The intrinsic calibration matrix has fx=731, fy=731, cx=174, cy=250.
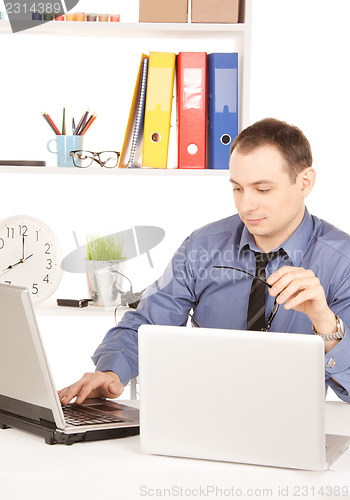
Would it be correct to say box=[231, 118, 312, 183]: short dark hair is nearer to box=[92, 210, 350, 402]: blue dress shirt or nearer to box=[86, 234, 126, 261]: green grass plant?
box=[92, 210, 350, 402]: blue dress shirt

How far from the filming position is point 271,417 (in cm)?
119

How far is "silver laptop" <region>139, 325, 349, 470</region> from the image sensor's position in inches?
45.9

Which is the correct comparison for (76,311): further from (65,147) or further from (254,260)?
(254,260)

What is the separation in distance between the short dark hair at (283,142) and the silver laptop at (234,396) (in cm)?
90

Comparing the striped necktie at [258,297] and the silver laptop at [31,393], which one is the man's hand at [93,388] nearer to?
the silver laptop at [31,393]

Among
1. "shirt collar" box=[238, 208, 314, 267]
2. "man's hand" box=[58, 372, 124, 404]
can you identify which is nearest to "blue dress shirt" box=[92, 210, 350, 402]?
"shirt collar" box=[238, 208, 314, 267]

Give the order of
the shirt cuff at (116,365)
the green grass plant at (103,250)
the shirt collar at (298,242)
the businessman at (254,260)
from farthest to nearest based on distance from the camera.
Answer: the green grass plant at (103,250) → the shirt collar at (298,242) → the businessman at (254,260) → the shirt cuff at (116,365)

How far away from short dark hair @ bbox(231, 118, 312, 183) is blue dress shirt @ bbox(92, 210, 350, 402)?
168 mm

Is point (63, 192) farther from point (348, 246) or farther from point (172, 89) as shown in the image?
point (348, 246)

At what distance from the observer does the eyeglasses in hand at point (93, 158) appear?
2.62m

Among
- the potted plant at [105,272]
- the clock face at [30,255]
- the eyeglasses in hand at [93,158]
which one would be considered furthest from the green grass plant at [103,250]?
the eyeglasses in hand at [93,158]

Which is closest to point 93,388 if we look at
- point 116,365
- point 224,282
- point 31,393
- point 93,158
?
point 116,365

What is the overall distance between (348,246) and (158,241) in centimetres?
110

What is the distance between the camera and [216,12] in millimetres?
2518
